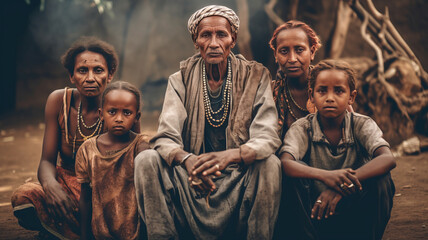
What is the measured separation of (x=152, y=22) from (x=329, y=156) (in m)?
7.37

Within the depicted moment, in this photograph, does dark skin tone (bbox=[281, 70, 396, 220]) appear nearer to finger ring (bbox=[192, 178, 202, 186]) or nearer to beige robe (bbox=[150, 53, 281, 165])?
beige robe (bbox=[150, 53, 281, 165])

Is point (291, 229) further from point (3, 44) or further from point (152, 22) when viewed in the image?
point (3, 44)

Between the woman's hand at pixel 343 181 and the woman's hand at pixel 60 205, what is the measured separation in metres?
1.76

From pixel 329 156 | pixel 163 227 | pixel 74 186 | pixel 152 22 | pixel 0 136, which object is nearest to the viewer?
pixel 163 227

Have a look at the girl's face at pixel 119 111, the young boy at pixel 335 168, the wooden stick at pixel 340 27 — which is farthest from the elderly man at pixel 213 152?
the wooden stick at pixel 340 27

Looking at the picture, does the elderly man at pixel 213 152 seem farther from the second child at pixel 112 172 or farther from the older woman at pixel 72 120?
the older woman at pixel 72 120

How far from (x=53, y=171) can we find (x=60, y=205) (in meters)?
0.35

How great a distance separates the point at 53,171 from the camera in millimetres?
3562

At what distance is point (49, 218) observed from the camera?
3342 mm

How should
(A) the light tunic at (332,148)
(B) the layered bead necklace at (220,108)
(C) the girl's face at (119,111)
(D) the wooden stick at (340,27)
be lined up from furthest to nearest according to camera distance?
(D) the wooden stick at (340,27)
(B) the layered bead necklace at (220,108)
(C) the girl's face at (119,111)
(A) the light tunic at (332,148)

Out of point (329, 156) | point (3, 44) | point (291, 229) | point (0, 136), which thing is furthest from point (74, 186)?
point (3, 44)

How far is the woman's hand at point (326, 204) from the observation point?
2863 millimetres

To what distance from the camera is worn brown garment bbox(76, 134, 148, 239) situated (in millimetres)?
3160

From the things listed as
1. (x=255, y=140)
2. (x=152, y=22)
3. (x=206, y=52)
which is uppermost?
(x=152, y=22)
